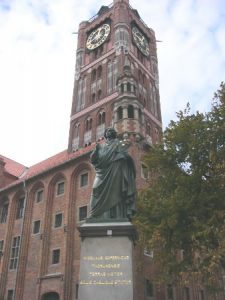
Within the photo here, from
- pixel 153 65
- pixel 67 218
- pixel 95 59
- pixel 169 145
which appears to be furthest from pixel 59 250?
pixel 153 65

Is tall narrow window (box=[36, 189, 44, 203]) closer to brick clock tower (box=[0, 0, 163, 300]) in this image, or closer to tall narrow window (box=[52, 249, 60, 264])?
brick clock tower (box=[0, 0, 163, 300])

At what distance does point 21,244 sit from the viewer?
95.6 ft

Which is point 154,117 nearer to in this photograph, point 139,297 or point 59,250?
point 59,250

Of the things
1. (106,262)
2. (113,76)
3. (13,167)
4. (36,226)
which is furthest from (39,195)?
(106,262)

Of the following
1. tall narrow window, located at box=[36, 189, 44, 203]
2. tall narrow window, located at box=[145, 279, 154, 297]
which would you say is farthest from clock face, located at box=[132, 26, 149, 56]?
tall narrow window, located at box=[145, 279, 154, 297]

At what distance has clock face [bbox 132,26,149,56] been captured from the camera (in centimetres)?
4584

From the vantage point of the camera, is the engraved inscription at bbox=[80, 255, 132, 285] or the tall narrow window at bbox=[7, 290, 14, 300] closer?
the engraved inscription at bbox=[80, 255, 132, 285]

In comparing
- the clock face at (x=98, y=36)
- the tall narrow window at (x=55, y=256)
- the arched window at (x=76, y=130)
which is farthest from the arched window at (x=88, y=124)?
the tall narrow window at (x=55, y=256)

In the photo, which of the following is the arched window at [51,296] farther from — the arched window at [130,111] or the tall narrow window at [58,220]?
the arched window at [130,111]

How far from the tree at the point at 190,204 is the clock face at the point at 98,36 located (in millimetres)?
30436

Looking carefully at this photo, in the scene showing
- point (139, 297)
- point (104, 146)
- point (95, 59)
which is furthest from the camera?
point (95, 59)

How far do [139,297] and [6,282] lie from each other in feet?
39.5

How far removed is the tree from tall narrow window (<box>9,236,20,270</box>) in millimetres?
15688

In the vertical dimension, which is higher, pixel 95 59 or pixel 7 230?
pixel 95 59
